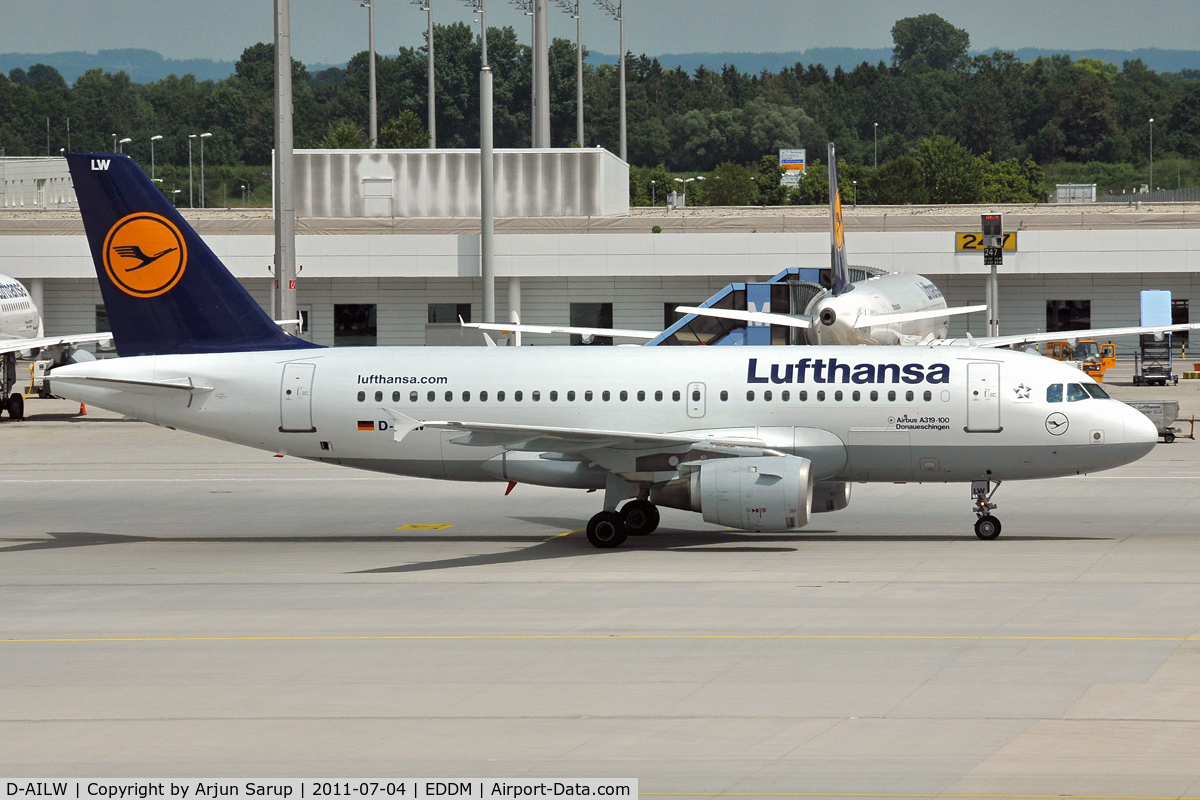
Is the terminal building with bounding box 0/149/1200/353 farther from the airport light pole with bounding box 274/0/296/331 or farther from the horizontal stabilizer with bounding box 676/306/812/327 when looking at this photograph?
the horizontal stabilizer with bounding box 676/306/812/327

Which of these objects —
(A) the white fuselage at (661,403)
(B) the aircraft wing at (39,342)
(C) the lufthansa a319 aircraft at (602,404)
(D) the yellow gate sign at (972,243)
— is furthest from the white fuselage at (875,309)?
(D) the yellow gate sign at (972,243)

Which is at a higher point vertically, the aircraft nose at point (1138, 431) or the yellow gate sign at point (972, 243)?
the yellow gate sign at point (972, 243)

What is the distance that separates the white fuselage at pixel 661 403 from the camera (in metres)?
28.8

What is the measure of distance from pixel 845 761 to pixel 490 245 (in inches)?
1979

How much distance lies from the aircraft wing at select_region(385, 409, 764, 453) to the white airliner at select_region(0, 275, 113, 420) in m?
30.0

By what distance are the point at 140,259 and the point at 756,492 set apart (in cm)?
1411

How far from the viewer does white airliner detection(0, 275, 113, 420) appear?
56.9m

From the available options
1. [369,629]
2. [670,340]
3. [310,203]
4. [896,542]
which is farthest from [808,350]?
[310,203]

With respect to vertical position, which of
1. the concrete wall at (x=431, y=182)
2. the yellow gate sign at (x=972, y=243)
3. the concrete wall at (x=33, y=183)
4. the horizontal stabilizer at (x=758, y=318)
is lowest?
the horizontal stabilizer at (x=758, y=318)

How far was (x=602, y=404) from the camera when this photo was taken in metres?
30.0

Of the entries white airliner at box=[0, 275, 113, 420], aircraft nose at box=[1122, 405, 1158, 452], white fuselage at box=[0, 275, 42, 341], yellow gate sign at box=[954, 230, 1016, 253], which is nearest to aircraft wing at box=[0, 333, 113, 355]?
white airliner at box=[0, 275, 113, 420]

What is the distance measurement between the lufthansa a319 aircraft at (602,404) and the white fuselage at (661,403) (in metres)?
0.04

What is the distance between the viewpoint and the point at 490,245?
6325 cm

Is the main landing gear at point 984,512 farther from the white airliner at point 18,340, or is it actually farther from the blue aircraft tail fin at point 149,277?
the white airliner at point 18,340
